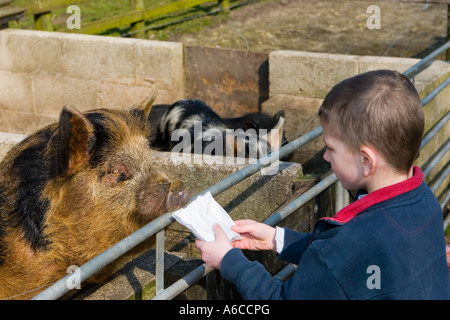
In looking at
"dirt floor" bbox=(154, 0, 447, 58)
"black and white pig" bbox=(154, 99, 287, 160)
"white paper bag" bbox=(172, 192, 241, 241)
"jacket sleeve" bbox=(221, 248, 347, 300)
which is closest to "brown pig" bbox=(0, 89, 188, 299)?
"white paper bag" bbox=(172, 192, 241, 241)

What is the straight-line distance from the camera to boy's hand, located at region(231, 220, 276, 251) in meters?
2.54

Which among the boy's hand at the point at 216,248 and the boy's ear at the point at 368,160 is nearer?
the boy's ear at the point at 368,160

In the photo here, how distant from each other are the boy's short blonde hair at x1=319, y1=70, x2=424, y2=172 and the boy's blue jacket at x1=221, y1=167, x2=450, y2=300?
0.41ft

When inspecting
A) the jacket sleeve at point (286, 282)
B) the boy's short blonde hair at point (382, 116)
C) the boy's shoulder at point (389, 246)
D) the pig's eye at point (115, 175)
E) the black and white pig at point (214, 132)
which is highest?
the boy's short blonde hair at point (382, 116)

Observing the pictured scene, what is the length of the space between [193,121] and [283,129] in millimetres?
1039

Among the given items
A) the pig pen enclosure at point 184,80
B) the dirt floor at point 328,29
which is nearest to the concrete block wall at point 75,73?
the pig pen enclosure at point 184,80

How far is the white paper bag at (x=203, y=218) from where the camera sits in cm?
238

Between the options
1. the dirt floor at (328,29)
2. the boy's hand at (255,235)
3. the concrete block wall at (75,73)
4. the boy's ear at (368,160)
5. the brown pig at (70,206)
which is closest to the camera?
the boy's ear at (368,160)

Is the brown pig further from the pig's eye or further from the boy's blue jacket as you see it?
the boy's blue jacket

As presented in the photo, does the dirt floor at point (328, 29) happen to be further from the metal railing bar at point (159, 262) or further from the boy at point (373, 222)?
the boy at point (373, 222)

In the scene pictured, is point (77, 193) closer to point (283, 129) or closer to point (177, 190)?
point (177, 190)

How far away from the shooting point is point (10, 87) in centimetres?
880

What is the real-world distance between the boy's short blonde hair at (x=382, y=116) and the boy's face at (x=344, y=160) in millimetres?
23

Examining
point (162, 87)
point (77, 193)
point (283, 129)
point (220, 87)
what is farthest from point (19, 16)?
point (77, 193)
